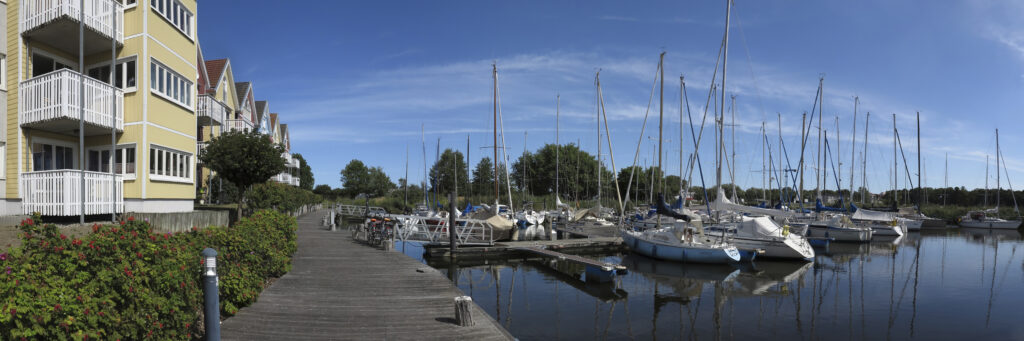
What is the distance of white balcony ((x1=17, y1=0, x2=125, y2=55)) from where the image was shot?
1462 centimetres

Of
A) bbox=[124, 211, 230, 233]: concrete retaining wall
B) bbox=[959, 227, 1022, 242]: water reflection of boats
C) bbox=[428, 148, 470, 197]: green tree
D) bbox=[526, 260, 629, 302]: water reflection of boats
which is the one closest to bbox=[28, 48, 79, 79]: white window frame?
bbox=[124, 211, 230, 233]: concrete retaining wall

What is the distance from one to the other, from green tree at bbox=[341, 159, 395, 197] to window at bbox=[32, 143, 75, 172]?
74.5 meters

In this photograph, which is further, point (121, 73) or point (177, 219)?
point (121, 73)

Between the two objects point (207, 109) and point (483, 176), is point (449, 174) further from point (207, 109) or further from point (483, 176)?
point (207, 109)

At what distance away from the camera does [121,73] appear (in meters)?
17.2

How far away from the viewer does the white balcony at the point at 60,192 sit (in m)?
14.2

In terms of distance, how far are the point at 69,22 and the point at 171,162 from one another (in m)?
5.54

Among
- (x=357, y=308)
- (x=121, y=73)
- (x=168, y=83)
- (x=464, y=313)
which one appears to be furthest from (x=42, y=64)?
(x=464, y=313)

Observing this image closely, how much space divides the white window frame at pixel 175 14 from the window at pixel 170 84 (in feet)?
5.81

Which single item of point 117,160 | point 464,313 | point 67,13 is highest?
point 67,13

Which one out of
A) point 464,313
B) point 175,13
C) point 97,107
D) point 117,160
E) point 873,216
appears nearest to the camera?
point 464,313

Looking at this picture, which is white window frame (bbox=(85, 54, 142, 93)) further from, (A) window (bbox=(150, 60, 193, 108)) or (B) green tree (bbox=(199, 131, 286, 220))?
(B) green tree (bbox=(199, 131, 286, 220))

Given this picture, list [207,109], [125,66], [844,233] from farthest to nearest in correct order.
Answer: [844,233] < [207,109] < [125,66]

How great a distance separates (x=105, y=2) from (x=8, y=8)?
255 cm
